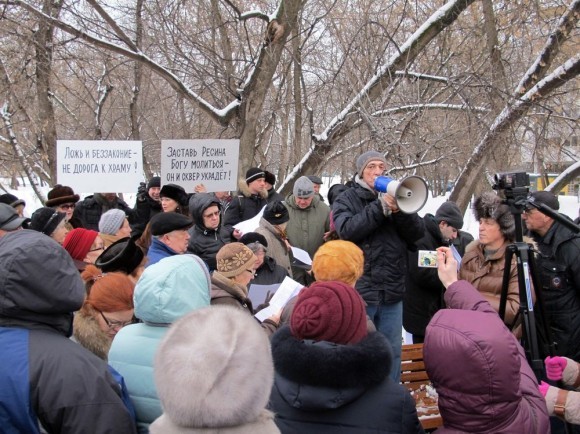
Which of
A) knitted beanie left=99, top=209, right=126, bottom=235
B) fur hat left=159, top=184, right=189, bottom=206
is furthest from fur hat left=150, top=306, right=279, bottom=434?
fur hat left=159, top=184, right=189, bottom=206

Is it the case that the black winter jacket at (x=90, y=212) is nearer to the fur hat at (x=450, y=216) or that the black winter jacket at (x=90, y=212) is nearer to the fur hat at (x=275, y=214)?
the fur hat at (x=275, y=214)

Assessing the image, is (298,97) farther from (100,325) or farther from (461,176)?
(100,325)

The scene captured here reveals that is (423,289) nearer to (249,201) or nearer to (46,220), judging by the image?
(249,201)

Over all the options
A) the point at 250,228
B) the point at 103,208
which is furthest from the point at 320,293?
the point at 103,208

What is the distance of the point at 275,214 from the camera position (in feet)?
16.9

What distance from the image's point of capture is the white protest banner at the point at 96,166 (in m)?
6.96

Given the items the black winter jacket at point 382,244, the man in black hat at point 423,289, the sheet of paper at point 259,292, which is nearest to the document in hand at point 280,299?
Result: the sheet of paper at point 259,292

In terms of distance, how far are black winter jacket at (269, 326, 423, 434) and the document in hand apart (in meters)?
1.23

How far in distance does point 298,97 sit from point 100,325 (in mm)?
9299

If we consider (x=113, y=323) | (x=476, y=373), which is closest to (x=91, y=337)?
(x=113, y=323)

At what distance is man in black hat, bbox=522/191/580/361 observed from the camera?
11.1ft

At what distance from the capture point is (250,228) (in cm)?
527

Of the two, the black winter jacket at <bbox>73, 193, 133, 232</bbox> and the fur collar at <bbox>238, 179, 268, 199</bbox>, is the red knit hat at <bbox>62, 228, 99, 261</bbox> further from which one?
the black winter jacket at <bbox>73, 193, 133, 232</bbox>

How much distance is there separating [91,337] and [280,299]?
3.92ft
